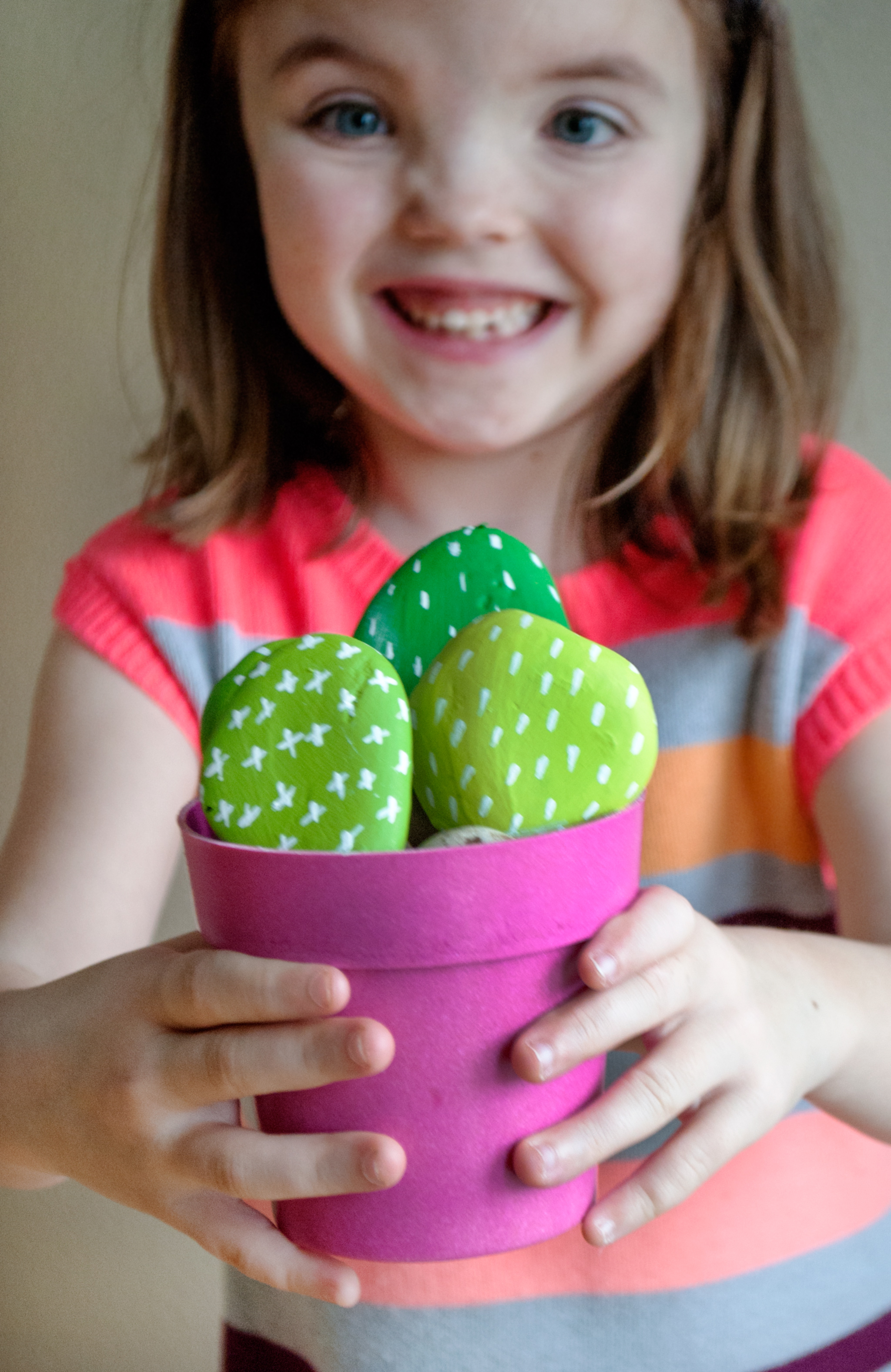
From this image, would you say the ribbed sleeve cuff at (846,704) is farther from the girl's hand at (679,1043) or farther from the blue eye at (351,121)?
the blue eye at (351,121)

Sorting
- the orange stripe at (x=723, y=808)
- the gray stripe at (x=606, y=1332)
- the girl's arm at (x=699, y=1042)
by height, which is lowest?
the gray stripe at (x=606, y=1332)

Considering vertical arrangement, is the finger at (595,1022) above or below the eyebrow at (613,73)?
below

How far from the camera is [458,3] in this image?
505 mm

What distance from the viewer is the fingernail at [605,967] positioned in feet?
1.10

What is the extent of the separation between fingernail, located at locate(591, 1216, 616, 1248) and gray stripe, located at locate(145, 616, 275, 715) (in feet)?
1.25

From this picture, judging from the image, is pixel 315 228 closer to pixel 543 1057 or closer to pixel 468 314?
pixel 468 314

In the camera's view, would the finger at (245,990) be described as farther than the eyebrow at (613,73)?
No

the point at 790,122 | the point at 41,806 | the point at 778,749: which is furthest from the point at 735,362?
the point at 41,806

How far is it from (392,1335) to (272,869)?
41 cm

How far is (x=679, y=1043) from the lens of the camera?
0.39 metres

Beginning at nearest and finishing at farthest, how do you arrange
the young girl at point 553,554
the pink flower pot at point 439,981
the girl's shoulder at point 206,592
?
the pink flower pot at point 439,981 < the young girl at point 553,554 < the girl's shoulder at point 206,592

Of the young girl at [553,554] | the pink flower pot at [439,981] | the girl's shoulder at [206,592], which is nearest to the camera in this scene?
the pink flower pot at [439,981]

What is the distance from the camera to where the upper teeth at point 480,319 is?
0.59 meters

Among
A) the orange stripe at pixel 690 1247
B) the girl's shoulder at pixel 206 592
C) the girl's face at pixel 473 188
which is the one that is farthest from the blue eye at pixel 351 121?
the orange stripe at pixel 690 1247
